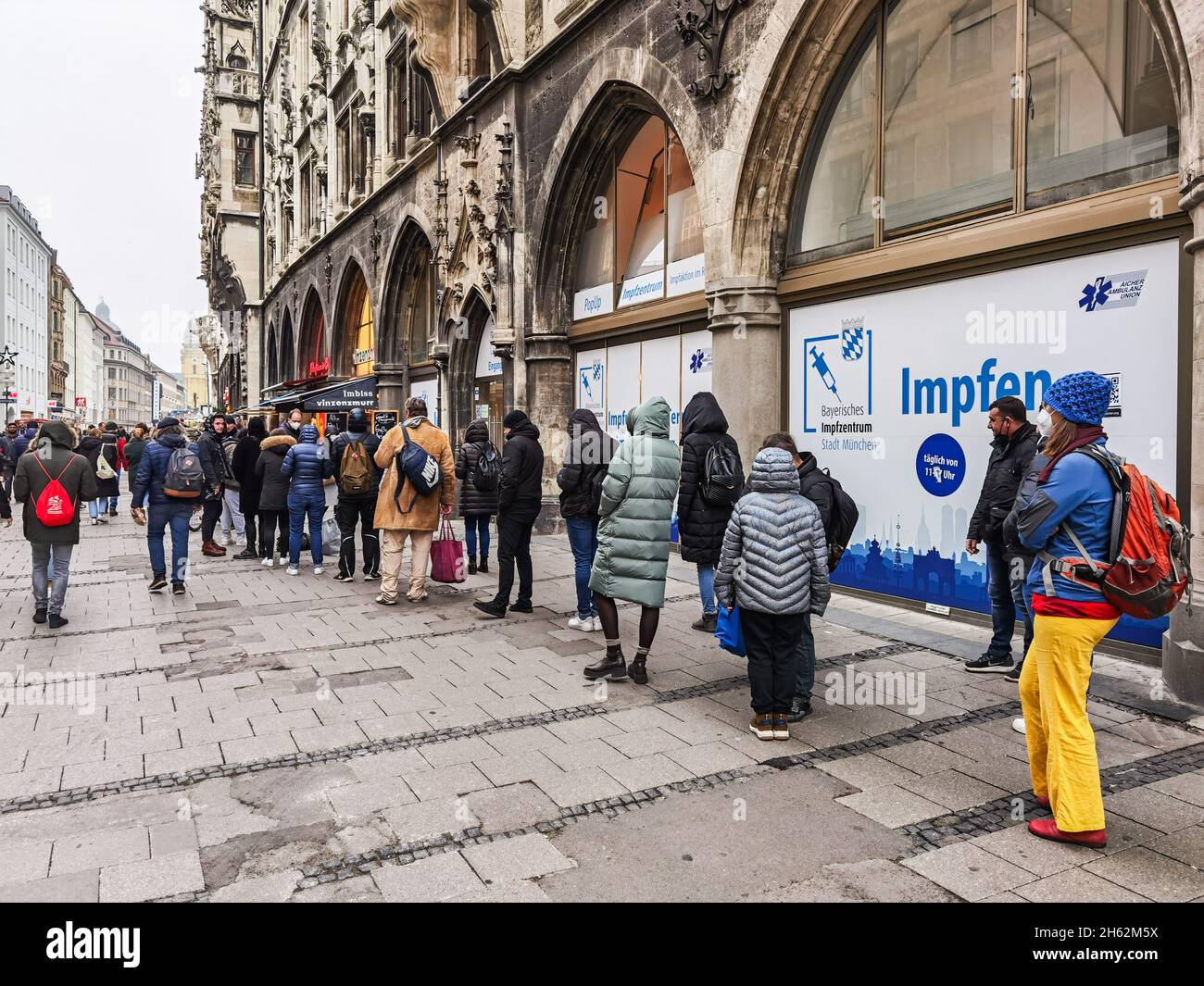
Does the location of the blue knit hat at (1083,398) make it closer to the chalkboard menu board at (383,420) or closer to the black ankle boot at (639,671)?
the black ankle boot at (639,671)

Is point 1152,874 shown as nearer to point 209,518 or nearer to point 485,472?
point 485,472

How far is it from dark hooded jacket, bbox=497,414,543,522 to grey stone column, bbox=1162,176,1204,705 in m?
4.90

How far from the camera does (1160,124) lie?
623 cm

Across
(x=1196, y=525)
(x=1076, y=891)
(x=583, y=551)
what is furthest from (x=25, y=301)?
(x=1076, y=891)

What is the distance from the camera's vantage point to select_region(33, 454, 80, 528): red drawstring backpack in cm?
779

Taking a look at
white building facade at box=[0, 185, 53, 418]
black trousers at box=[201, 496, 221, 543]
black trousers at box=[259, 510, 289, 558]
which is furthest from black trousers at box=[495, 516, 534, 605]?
white building facade at box=[0, 185, 53, 418]

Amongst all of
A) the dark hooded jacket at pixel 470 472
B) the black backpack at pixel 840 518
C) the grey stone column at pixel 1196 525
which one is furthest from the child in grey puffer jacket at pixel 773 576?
the dark hooded jacket at pixel 470 472

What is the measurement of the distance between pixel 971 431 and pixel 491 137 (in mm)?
10843

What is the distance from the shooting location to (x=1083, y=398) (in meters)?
3.64

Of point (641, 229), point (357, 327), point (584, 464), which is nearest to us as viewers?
point (584, 464)

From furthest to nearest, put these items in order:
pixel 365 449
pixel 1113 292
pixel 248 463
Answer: pixel 248 463 < pixel 365 449 < pixel 1113 292

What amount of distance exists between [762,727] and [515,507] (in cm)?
381
